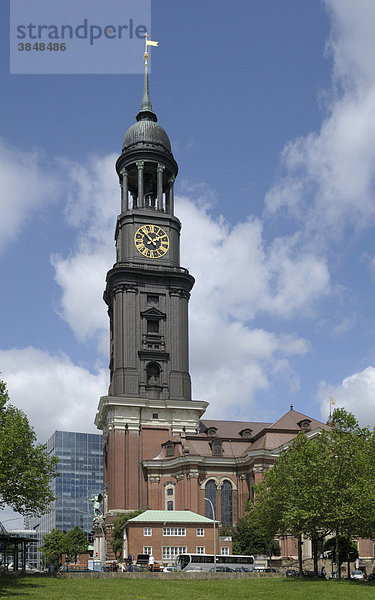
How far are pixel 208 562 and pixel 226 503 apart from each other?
32.3 m

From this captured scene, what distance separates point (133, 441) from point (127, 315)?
1855 cm

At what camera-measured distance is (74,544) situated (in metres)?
140

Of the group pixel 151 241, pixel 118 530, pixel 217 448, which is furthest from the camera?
pixel 151 241

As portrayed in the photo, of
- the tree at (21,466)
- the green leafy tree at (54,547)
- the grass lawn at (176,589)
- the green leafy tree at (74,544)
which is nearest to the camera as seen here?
the grass lawn at (176,589)

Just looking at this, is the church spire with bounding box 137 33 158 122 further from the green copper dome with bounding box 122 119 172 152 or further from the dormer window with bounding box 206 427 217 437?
the dormer window with bounding box 206 427 217 437

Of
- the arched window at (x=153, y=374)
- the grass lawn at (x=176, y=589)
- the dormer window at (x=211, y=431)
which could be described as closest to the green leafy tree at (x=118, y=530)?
the dormer window at (x=211, y=431)

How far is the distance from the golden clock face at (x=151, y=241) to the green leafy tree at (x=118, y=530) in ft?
130

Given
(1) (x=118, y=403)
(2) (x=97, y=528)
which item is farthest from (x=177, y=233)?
(2) (x=97, y=528)

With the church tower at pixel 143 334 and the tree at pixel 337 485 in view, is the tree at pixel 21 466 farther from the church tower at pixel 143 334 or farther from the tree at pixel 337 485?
the church tower at pixel 143 334

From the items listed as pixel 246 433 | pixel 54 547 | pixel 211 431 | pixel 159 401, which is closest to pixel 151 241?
pixel 159 401

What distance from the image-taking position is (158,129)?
125 m

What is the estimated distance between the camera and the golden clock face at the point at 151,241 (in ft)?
382

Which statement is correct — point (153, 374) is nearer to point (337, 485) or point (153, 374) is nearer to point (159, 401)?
point (159, 401)

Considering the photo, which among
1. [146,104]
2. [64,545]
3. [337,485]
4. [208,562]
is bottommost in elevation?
[64,545]
